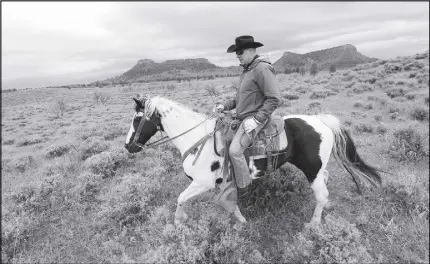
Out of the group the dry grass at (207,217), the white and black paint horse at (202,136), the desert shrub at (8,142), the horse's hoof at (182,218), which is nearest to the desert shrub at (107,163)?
the dry grass at (207,217)

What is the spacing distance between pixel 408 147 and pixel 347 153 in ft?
11.0

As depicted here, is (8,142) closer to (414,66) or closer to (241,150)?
(241,150)

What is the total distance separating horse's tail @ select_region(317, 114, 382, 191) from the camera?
13.4 feet

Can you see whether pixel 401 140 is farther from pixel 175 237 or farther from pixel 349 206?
pixel 175 237

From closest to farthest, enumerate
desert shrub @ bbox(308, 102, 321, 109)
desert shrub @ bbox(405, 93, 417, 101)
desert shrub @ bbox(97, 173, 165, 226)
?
desert shrub @ bbox(97, 173, 165, 226), desert shrub @ bbox(405, 93, 417, 101), desert shrub @ bbox(308, 102, 321, 109)

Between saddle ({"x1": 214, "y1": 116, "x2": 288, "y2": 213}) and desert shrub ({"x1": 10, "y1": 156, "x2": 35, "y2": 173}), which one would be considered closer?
saddle ({"x1": 214, "y1": 116, "x2": 288, "y2": 213})

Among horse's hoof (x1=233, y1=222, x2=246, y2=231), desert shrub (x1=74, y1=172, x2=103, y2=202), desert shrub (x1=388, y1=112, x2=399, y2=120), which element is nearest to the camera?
horse's hoof (x1=233, y1=222, x2=246, y2=231)

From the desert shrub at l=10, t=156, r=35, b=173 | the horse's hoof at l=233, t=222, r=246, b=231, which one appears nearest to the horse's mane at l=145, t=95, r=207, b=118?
the horse's hoof at l=233, t=222, r=246, b=231

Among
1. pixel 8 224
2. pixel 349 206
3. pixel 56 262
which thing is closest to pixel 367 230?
pixel 349 206

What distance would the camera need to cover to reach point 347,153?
4.28 metres

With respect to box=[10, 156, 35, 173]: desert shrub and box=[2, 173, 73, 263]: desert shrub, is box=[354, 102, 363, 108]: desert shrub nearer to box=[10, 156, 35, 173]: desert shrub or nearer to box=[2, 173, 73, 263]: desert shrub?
box=[2, 173, 73, 263]: desert shrub

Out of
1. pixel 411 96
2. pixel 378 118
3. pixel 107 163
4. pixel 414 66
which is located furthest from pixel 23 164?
pixel 414 66

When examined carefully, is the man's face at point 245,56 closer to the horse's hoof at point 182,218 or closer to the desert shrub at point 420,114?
the horse's hoof at point 182,218

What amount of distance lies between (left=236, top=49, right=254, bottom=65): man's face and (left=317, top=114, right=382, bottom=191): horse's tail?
1910 mm
